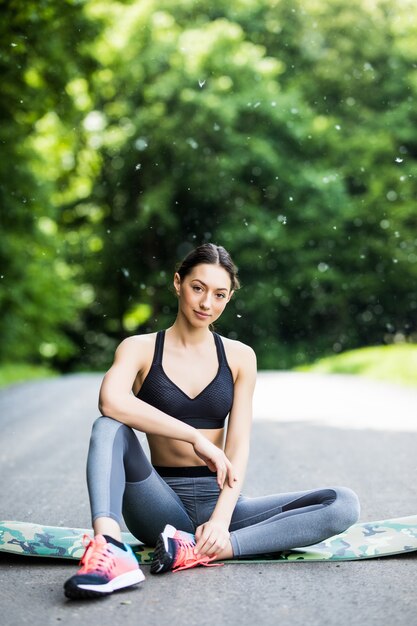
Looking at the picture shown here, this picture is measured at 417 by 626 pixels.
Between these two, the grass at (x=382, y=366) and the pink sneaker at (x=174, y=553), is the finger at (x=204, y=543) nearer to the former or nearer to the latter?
the pink sneaker at (x=174, y=553)

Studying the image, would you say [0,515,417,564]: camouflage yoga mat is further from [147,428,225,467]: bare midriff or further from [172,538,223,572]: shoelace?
[147,428,225,467]: bare midriff

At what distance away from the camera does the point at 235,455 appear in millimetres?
4195

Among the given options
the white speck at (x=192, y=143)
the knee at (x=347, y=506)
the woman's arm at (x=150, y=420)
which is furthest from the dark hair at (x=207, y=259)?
the white speck at (x=192, y=143)

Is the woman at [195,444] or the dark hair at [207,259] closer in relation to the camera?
the woman at [195,444]

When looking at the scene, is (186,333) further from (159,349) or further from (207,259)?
(207,259)

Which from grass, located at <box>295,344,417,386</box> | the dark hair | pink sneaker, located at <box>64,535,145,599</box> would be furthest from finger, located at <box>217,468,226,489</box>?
grass, located at <box>295,344,417,386</box>

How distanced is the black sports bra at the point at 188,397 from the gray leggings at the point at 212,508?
239mm

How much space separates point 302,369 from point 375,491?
20.4 meters

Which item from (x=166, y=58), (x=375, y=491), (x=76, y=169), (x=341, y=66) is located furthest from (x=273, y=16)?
(x=375, y=491)

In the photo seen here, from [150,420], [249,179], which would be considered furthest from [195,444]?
[249,179]

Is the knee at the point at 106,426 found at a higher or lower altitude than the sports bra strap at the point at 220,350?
lower

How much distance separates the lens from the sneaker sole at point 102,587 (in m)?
3.56

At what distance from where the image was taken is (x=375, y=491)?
257 inches

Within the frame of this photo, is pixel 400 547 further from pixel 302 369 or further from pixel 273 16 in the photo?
pixel 273 16
